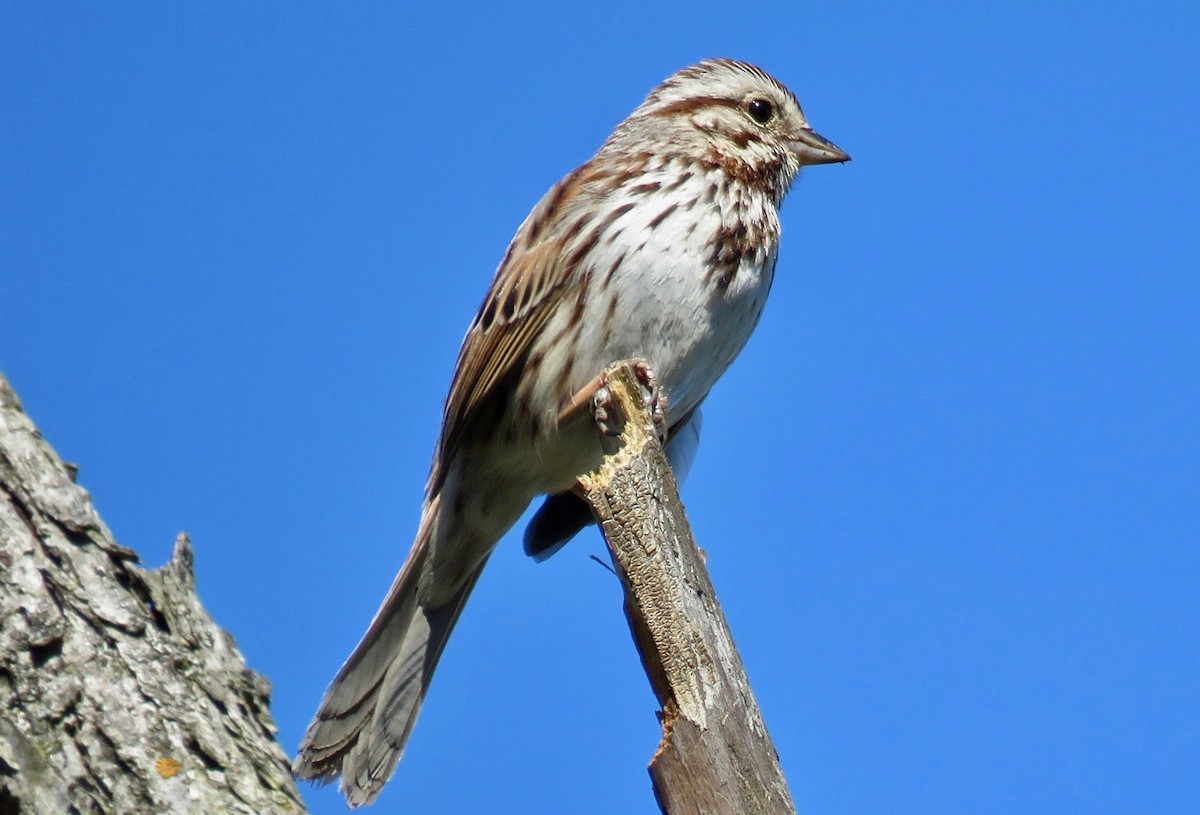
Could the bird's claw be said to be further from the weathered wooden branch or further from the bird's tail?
the bird's tail

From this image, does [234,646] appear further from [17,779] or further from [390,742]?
[390,742]

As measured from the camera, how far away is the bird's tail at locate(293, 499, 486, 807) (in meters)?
5.23

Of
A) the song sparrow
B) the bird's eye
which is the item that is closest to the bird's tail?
the song sparrow

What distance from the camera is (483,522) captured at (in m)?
6.07

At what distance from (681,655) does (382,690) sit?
8.23 ft

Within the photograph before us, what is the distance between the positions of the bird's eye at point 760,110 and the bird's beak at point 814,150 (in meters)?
0.16

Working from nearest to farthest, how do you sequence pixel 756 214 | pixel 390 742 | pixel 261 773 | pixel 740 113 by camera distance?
pixel 261 773, pixel 390 742, pixel 756 214, pixel 740 113

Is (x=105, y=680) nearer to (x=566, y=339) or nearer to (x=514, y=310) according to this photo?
(x=566, y=339)

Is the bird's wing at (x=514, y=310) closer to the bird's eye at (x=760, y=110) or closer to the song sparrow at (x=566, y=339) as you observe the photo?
the song sparrow at (x=566, y=339)

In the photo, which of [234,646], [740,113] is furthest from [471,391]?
[234,646]

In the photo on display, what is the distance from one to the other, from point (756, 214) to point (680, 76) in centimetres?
127

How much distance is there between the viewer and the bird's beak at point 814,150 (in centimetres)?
644

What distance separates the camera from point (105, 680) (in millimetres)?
3002

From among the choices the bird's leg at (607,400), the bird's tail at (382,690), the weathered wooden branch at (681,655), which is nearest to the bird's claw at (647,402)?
the bird's leg at (607,400)
